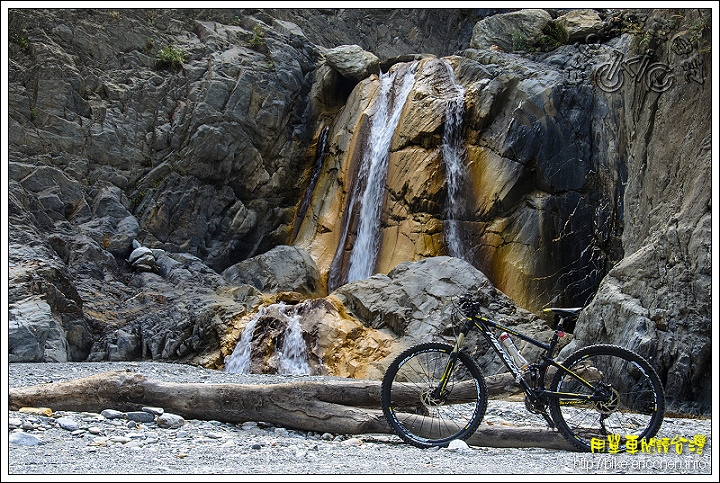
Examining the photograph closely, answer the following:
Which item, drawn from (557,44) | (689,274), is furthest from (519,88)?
(689,274)

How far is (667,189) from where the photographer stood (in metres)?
8.36

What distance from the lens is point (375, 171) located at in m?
17.9

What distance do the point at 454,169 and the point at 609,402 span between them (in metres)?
12.4

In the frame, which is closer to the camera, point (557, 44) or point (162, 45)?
point (557, 44)

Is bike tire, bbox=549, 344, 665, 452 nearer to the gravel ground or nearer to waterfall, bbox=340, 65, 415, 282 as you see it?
the gravel ground

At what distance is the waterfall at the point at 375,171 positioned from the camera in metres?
17.0

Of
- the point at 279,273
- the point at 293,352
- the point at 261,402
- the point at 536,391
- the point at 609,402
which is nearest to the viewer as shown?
the point at 609,402

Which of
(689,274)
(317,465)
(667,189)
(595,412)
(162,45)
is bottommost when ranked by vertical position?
(317,465)

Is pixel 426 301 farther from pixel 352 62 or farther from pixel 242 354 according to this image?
pixel 352 62

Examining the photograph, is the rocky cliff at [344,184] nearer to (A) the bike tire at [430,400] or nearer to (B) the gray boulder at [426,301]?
(B) the gray boulder at [426,301]

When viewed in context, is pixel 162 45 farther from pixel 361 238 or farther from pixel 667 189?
pixel 667 189

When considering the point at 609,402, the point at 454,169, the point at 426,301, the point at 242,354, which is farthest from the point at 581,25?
the point at 609,402

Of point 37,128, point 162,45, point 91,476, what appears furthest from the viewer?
point 162,45

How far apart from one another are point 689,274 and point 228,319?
360 inches
